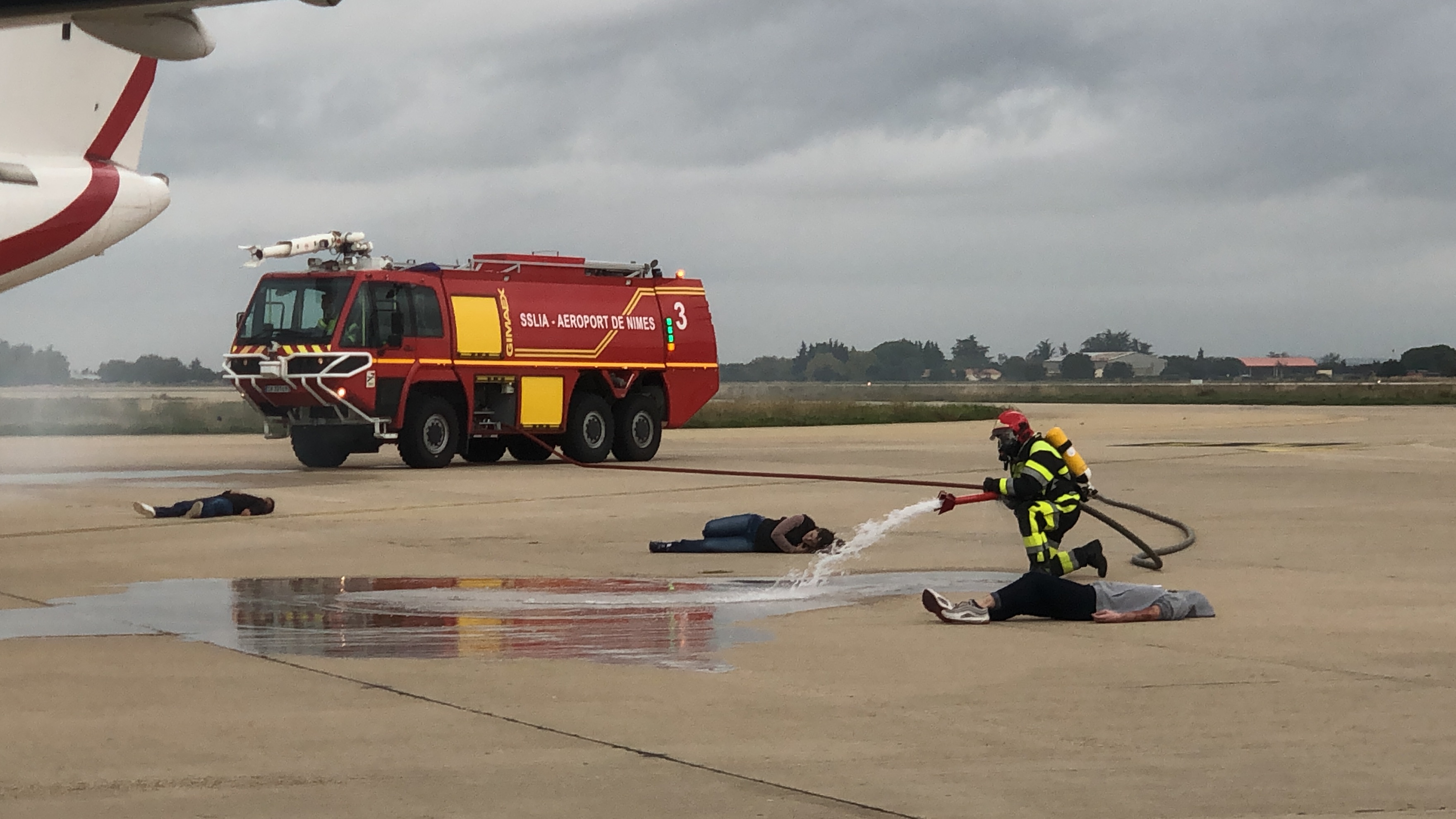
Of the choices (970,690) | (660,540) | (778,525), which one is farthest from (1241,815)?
(660,540)

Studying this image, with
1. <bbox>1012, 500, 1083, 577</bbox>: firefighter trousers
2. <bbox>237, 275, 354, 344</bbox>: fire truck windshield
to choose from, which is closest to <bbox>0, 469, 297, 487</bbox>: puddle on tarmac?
<bbox>237, 275, 354, 344</bbox>: fire truck windshield

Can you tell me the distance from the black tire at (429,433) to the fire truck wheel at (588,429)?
2113 mm

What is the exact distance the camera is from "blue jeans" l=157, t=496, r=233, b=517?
57.4 feet

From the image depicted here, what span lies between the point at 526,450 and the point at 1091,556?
1765 cm

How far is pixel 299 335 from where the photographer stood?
24016 millimetres

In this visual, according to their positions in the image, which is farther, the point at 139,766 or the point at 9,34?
the point at 9,34

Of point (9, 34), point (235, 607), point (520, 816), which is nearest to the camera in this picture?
point (520, 816)

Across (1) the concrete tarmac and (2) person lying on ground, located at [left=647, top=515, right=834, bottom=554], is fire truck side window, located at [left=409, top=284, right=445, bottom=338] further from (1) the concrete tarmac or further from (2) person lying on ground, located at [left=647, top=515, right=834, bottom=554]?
(2) person lying on ground, located at [left=647, top=515, right=834, bottom=554]

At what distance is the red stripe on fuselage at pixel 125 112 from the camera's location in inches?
582

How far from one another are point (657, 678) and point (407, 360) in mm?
16837

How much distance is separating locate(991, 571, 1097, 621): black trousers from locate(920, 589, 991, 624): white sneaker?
80 mm

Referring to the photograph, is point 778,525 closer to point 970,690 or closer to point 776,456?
point 970,690

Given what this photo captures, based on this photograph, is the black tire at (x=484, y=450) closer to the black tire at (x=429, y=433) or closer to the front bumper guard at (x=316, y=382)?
the black tire at (x=429, y=433)

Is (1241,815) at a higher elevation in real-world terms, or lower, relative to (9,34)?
lower
